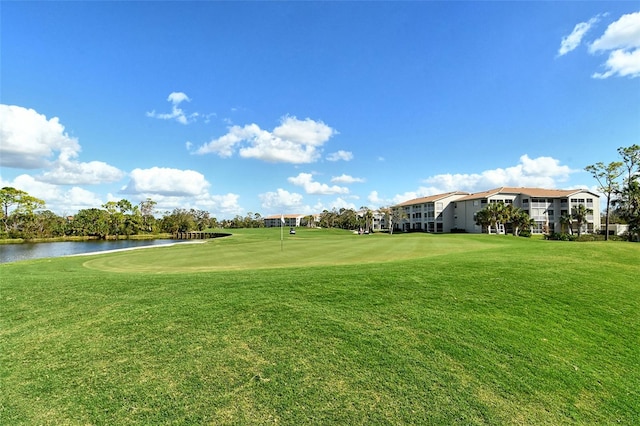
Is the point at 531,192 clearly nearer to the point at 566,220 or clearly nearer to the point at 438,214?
the point at 566,220

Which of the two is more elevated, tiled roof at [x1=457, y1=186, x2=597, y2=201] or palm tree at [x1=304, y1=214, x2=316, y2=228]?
tiled roof at [x1=457, y1=186, x2=597, y2=201]

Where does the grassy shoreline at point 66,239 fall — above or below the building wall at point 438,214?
below

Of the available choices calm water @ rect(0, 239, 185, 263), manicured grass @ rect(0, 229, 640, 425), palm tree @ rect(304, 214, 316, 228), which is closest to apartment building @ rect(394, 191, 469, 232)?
calm water @ rect(0, 239, 185, 263)

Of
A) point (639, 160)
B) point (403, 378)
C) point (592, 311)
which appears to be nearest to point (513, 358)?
point (403, 378)

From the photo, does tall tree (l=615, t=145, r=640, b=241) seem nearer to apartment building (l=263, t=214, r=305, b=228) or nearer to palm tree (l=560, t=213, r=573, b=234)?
palm tree (l=560, t=213, r=573, b=234)

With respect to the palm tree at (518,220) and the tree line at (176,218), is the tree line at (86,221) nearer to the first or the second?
the tree line at (176,218)

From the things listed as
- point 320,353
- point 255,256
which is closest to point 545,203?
point 255,256

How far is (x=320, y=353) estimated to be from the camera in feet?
17.1

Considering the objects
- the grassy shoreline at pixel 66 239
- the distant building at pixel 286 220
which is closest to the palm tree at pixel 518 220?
the grassy shoreline at pixel 66 239

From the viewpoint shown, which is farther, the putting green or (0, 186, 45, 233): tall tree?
(0, 186, 45, 233): tall tree

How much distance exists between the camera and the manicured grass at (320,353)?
13.6 feet

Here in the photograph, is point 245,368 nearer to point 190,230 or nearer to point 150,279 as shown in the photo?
point 150,279

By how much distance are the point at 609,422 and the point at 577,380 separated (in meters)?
0.74

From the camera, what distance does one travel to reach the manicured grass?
4137 mm
